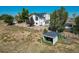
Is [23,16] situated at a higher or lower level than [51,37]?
higher

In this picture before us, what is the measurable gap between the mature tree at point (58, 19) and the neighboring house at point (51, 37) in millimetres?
56

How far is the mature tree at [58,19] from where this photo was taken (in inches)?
139

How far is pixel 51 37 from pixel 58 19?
214mm

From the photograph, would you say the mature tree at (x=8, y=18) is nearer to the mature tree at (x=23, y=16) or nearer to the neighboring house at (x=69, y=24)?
the mature tree at (x=23, y=16)

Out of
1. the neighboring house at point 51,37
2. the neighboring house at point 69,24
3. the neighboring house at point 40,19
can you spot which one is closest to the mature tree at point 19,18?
the neighboring house at point 40,19

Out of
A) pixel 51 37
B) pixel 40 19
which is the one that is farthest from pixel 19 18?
pixel 51 37

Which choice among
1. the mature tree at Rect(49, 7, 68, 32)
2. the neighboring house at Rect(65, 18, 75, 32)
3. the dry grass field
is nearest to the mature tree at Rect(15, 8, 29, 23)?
the dry grass field

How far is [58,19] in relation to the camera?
11.6 ft

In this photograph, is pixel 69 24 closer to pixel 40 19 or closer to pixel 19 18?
pixel 40 19

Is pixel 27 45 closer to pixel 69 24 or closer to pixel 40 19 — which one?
pixel 40 19

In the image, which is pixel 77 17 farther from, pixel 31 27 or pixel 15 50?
pixel 15 50

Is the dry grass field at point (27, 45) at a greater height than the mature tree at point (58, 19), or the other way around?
the mature tree at point (58, 19)

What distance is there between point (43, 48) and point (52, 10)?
43cm
